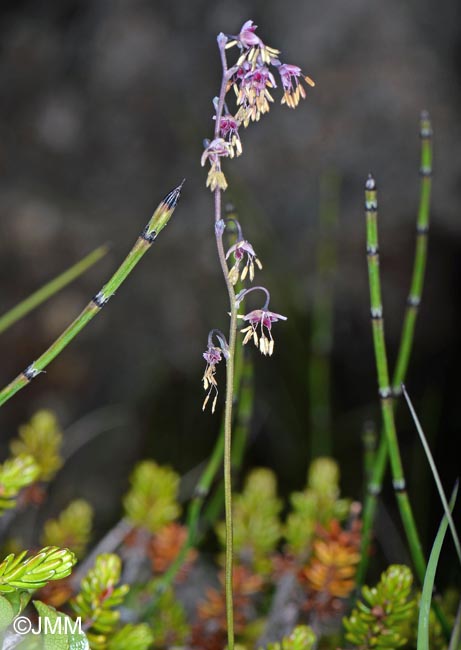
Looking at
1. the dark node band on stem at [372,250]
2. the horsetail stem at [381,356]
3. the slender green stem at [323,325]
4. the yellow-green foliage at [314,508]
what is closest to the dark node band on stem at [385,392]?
the horsetail stem at [381,356]

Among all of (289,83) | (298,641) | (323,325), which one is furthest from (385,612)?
(323,325)

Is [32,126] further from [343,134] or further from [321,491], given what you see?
[321,491]

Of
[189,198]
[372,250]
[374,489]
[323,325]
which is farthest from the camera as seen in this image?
[189,198]

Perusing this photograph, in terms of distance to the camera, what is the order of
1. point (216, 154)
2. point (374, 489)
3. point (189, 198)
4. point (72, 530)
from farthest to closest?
point (189, 198) → point (72, 530) → point (374, 489) → point (216, 154)

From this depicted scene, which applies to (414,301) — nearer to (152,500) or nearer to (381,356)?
(381,356)

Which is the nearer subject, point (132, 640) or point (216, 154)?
point (216, 154)

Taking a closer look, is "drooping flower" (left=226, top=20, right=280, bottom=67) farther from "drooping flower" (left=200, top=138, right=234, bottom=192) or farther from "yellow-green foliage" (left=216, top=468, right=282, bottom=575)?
"yellow-green foliage" (left=216, top=468, right=282, bottom=575)

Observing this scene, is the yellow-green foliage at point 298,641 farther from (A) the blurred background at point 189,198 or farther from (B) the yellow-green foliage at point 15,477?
(A) the blurred background at point 189,198
